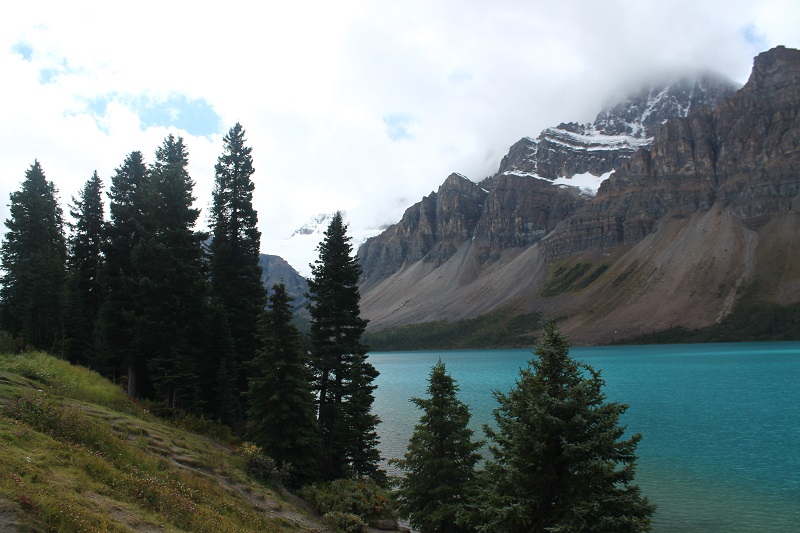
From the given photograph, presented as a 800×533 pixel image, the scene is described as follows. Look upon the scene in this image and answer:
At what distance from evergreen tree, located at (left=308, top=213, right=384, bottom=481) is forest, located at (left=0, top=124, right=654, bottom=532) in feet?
0.33

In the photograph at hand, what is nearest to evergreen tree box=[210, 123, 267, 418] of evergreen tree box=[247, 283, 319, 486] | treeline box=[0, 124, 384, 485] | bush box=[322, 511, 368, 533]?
treeline box=[0, 124, 384, 485]

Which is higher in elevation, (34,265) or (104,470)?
(34,265)

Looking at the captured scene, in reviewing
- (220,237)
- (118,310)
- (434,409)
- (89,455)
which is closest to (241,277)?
(220,237)

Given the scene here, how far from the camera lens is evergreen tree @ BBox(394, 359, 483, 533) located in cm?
2081

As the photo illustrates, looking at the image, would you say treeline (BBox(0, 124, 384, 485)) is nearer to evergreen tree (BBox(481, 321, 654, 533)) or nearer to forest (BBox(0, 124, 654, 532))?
forest (BBox(0, 124, 654, 532))

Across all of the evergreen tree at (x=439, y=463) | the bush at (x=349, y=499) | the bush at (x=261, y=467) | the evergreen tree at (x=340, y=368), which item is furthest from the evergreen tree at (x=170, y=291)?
the evergreen tree at (x=439, y=463)

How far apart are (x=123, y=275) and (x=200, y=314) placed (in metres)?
5.40

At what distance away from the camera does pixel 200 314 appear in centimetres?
3416

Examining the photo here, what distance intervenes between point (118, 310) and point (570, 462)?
3090 cm

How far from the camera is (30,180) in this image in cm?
4856

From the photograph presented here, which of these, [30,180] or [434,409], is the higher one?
[30,180]

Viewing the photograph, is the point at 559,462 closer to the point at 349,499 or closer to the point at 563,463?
the point at 563,463

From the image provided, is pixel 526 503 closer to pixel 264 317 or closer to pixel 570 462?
pixel 570 462

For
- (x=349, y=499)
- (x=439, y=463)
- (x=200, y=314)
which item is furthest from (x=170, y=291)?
(x=439, y=463)
